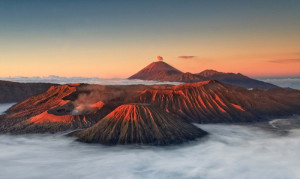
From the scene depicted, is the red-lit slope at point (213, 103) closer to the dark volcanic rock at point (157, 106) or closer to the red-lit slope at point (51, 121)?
the dark volcanic rock at point (157, 106)

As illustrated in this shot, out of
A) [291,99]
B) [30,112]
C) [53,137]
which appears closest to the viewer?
[53,137]

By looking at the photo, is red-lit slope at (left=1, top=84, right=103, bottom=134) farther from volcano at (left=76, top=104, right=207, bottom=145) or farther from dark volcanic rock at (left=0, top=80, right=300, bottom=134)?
volcano at (left=76, top=104, right=207, bottom=145)

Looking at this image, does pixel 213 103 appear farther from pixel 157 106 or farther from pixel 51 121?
pixel 51 121

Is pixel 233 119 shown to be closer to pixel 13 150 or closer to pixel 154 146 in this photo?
pixel 154 146

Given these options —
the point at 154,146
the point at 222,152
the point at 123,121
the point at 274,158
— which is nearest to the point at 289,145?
the point at 274,158

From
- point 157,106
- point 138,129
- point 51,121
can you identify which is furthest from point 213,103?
point 51,121

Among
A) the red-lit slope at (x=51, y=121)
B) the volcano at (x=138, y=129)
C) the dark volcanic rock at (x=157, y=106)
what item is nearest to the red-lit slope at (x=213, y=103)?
the dark volcanic rock at (x=157, y=106)
